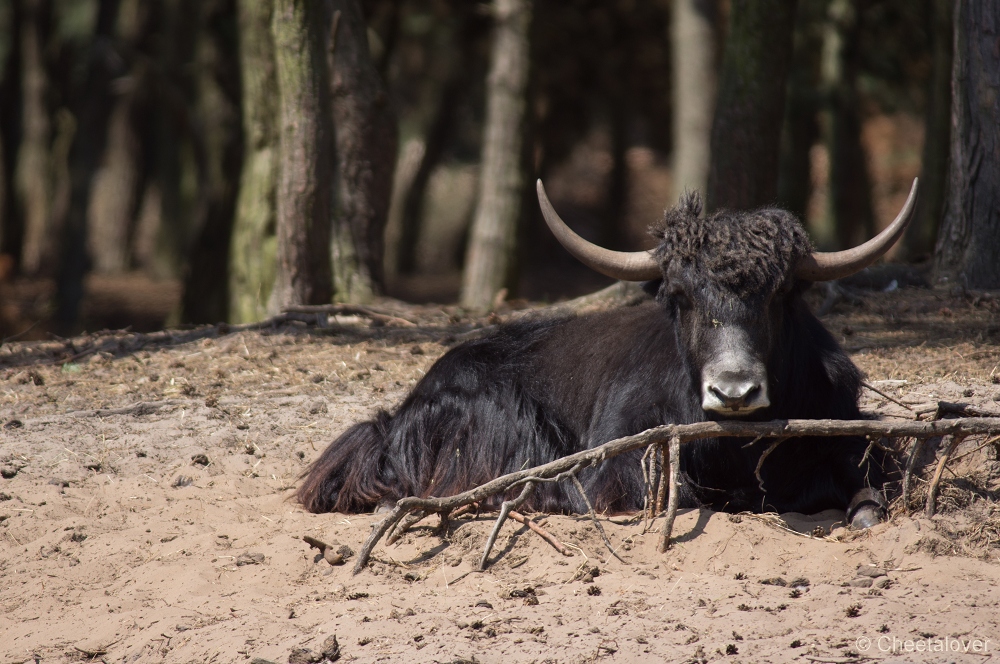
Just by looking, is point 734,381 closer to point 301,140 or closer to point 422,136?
point 301,140

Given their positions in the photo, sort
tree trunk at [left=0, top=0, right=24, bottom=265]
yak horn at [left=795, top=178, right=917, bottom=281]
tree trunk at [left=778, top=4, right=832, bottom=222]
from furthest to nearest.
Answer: tree trunk at [left=0, top=0, right=24, bottom=265] < tree trunk at [left=778, top=4, right=832, bottom=222] < yak horn at [left=795, top=178, right=917, bottom=281]

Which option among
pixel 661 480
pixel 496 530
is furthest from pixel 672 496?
pixel 496 530

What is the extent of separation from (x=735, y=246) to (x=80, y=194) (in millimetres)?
14290

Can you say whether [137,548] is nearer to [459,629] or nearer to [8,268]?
[459,629]

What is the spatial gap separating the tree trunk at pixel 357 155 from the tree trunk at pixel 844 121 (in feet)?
28.0

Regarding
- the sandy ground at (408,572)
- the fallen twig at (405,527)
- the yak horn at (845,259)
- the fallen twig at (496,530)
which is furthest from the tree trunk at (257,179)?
the yak horn at (845,259)

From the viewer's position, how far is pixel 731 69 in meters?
8.81

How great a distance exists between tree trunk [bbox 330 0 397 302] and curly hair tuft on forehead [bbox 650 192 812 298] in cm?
517

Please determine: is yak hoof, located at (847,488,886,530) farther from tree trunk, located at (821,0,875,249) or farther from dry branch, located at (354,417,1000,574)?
tree trunk, located at (821,0,875,249)

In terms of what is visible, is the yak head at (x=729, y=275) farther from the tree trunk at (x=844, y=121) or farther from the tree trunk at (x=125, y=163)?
the tree trunk at (x=125, y=163)

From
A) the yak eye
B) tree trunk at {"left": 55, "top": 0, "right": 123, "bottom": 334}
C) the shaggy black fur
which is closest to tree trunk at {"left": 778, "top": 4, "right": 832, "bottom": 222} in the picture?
the shaggy black fur

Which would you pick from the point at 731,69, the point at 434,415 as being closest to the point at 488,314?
the point at 731,69

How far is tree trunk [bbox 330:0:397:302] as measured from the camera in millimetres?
9688

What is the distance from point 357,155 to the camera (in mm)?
9828
